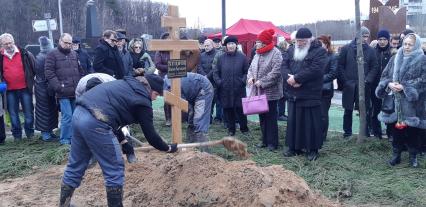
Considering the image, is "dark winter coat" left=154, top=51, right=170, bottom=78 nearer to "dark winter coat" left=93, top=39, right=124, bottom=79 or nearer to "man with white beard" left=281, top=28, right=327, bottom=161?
"dark winter coat" left=93, top=39, right=124, bottom=79

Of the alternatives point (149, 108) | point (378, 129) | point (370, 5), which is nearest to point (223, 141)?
point (149, 108)

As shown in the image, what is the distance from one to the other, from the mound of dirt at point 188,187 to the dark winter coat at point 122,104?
0.81m

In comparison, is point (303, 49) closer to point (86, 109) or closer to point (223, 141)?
point (223, 141)

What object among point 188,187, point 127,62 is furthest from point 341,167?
point 127,62

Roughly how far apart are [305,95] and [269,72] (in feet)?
2.73

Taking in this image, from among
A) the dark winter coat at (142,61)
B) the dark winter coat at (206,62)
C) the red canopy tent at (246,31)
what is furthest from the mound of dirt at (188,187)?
the red canopy tent at (246,31)

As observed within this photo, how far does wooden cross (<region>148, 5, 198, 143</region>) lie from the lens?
6.11 metres

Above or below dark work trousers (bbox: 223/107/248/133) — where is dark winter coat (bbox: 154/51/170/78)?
above

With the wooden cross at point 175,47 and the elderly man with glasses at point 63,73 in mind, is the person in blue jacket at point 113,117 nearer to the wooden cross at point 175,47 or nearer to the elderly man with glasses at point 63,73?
the wooden cross at point 175,47

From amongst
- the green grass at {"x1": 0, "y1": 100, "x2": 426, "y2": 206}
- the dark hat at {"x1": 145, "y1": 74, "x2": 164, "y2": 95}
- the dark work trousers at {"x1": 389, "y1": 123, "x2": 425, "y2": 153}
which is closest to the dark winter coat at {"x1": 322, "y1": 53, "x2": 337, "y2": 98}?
the green grass at {"x1": 0, "y1": 100, "x2": 426, "y2": 206}

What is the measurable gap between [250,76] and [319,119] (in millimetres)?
1396

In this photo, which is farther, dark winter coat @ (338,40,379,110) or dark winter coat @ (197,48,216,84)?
dark winter coat @ (197,48,216,84)

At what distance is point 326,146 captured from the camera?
26.2 feet

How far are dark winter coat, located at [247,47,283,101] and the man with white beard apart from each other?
33 centimetres
